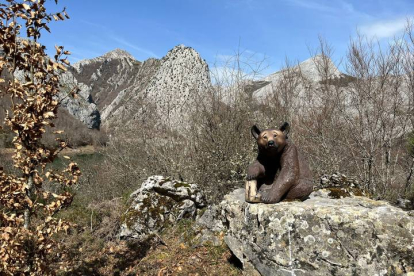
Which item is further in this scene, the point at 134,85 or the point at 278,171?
the point at 134,85

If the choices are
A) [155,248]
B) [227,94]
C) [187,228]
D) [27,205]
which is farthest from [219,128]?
[27,205]

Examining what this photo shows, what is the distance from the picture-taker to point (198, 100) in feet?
30.9

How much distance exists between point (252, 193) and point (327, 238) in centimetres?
115

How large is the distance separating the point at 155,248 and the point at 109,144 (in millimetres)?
7117

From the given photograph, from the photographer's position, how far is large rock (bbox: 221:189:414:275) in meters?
3.05

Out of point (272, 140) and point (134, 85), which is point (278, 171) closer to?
point (272, 140)

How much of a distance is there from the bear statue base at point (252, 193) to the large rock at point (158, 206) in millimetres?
2886

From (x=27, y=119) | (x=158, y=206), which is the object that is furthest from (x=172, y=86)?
(x=27, y=119)

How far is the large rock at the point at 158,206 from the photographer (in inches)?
249

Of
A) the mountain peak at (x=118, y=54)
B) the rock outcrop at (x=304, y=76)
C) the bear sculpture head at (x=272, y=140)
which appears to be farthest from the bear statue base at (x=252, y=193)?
the mountain peak at (x=118, y=54)

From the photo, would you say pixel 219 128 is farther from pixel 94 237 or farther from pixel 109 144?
pixel 109 144

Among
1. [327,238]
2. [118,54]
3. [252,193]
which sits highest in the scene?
[118,54]

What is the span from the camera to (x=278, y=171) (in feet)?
13.3

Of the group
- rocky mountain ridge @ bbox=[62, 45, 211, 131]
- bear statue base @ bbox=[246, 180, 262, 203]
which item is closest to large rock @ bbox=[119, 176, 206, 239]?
rocky mountain ridge @ bbox=[62, 45, 211, 131]
